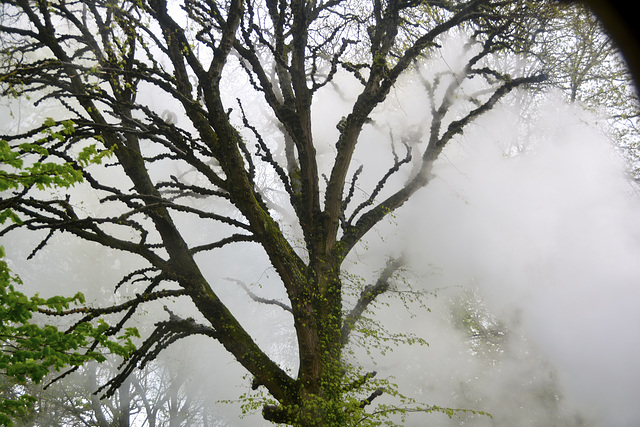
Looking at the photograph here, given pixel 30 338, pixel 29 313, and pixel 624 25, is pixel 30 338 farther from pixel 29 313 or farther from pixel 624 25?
pixel 624 25

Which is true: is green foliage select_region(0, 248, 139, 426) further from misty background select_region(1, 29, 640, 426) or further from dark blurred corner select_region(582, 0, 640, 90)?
misty background select_region(1, 29, 640, 426)

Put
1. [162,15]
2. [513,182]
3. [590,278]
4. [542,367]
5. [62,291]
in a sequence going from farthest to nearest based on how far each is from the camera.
A: [62,291]
[513,182]
[542,367]
[590,278]
[162,15]

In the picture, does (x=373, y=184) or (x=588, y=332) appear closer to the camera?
(x=588, y=332)

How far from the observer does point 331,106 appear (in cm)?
1228

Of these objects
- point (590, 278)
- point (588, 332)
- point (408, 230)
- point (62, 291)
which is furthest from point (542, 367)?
point (62, 291)

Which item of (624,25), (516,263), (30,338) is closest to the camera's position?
(624,25)

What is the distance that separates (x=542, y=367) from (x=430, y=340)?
2931 mm

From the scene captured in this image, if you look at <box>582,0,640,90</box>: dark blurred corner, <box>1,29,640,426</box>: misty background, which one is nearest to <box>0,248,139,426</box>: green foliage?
<box>582,0,640,90</box>: dark blurred corner

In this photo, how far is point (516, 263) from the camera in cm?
1031

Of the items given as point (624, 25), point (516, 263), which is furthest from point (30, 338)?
point (516, 263)

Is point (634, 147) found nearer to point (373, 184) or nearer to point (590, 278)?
point (590, 278)

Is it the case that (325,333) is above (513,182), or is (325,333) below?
below

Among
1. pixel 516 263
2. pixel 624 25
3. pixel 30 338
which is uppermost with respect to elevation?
pixel 516 263

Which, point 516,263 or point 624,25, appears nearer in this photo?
point 624,25
